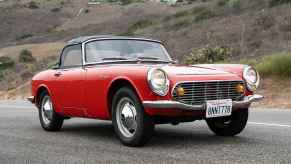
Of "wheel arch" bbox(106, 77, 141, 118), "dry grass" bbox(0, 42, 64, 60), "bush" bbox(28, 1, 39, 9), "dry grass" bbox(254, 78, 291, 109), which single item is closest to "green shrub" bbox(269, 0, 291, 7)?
"dry grass" bbox(0, 42, 64, 60)

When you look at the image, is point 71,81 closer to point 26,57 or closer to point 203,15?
point 203,15

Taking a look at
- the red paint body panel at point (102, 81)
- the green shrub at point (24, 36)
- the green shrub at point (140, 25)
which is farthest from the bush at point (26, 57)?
the red paint body panel at point (102, 81)

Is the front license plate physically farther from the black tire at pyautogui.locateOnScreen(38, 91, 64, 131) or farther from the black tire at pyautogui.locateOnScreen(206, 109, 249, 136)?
the black tire at pyautogui.locateOnScreen(38, 91, 64, 131)

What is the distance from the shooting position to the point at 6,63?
45344mm

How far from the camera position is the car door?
793cm

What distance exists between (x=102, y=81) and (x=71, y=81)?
1014mm

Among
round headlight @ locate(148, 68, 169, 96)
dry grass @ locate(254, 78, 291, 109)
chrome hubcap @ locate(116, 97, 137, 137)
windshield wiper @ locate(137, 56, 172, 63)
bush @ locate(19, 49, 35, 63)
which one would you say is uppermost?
windshield wiper @ locate(137, 56, 172, 63)

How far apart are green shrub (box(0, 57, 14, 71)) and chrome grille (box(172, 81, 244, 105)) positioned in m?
38.6

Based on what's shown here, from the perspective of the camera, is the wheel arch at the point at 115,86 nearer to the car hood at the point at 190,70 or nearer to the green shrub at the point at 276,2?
the car hood at the point at 190,70

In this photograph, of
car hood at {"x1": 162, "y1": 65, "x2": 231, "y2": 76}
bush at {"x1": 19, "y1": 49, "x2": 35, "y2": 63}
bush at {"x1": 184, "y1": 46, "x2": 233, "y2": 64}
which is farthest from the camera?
bush at {"x1": 19, "y1": 49, "x2": 35, "y2": 63}

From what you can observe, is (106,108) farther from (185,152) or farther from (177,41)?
(177,41)

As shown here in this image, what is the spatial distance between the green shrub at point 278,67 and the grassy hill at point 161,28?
280cm

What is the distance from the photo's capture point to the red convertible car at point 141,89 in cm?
655

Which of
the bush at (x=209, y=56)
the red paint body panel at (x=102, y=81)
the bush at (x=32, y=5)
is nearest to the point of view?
the red paint body panel at (x=102, y=81)
